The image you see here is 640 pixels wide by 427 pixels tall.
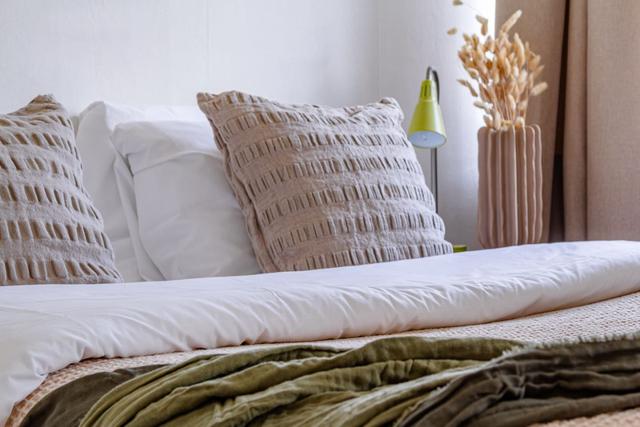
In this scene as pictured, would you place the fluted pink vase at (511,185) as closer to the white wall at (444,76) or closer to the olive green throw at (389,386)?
the white wall at (444,76)

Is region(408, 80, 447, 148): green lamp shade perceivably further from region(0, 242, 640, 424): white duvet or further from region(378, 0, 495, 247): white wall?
region(0, 242, 640, 424): white duvet

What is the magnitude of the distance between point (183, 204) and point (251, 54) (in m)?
0.77

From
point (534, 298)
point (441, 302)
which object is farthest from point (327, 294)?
point (534, 298)

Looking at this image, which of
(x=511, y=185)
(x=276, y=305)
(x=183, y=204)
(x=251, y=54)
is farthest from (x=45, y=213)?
(x=511, y=185)

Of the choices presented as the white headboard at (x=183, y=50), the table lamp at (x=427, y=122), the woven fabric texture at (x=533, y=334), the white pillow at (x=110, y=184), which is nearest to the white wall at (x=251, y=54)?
the white headboard at (x=183, y=50)

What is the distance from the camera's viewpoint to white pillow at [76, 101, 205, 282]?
2.12m

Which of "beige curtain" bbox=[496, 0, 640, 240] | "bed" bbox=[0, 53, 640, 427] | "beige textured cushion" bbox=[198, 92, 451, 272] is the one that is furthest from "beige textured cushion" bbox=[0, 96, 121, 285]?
"beige curtain" bbox=[496, 0, 640, 240]

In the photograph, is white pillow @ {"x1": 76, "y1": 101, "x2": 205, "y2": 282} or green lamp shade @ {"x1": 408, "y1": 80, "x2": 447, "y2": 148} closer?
white pillow @ {"x1": 76, "y1": 101, "x2": 205, "y2": 282}

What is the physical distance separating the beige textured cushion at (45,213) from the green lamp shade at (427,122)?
50.9 inches

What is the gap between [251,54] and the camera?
2.71 m

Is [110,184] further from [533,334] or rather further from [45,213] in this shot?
[533,334]

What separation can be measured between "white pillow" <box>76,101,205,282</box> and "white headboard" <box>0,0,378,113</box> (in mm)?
146

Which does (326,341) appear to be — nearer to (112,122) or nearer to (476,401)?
(476,401)

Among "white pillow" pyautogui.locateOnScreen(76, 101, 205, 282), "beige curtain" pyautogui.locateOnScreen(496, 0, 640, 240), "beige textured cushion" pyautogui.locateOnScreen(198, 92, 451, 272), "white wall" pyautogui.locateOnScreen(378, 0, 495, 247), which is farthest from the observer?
"white wall" pyautogui.locateOnScreen(378, 0, 495, 247)
